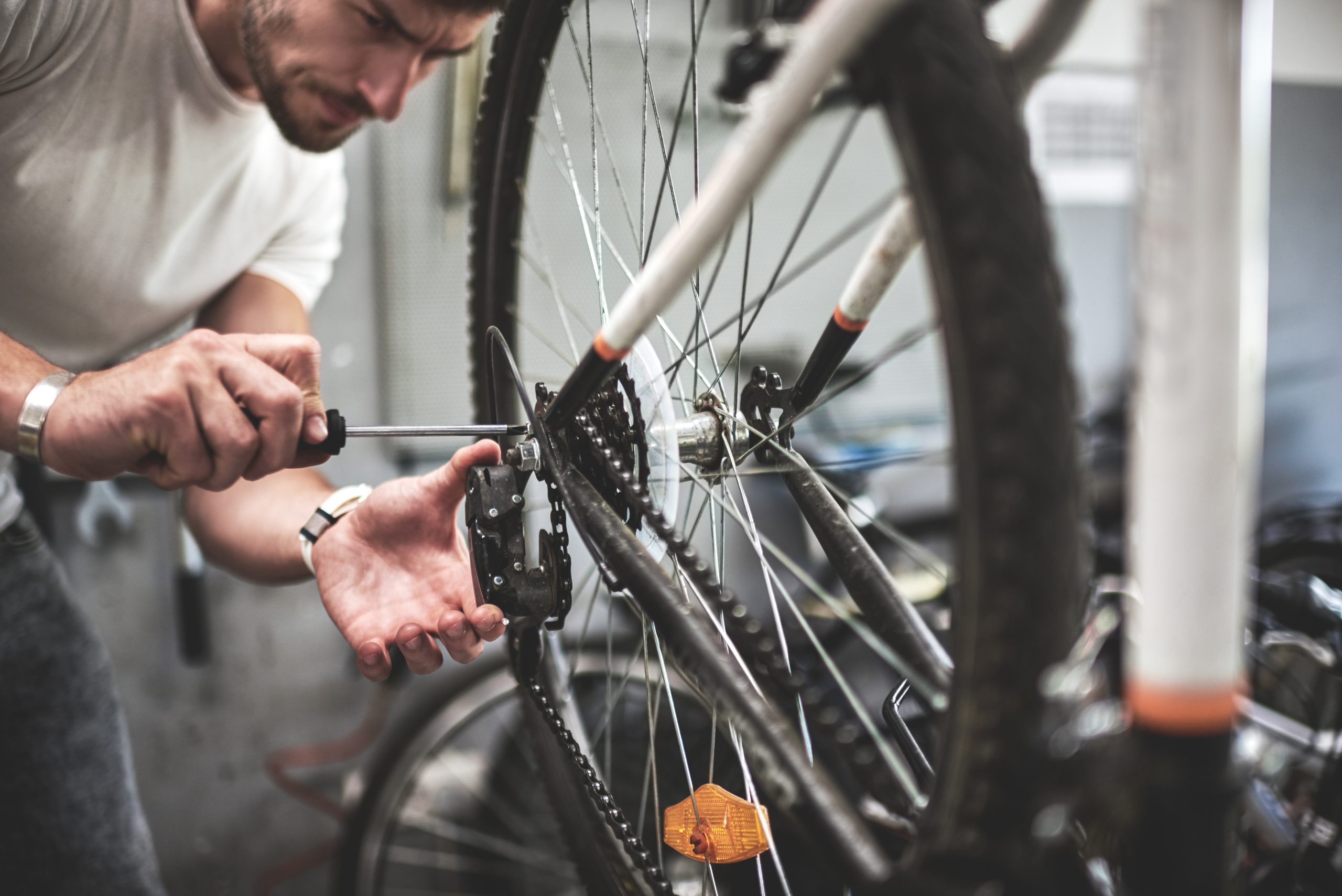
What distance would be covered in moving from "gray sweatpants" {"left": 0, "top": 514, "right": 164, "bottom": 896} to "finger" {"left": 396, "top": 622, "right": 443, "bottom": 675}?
0.44 m

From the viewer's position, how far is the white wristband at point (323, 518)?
2.27 ft

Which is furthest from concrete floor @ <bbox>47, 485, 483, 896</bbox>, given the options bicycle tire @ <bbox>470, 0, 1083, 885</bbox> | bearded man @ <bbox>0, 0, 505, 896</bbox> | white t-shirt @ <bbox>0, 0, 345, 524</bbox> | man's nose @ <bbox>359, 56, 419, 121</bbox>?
bicycle tire @ <bbox>470, 0, 1083, 885</bbox>

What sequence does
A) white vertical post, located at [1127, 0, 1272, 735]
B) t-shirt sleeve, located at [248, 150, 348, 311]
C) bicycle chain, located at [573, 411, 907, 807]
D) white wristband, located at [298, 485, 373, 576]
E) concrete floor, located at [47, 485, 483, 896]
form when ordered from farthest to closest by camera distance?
concrete floor, located at [47, 485, 483, 896] < t-shirt sleeve, located at [248, 150, 348, 311] < white wristband, located at [298, 485, 373, 576] < bicycle chain, located at [573, 411, 907, 807] < white vertical post, located at [1127, 0, 1272, 735]

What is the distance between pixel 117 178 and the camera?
2.38 ft

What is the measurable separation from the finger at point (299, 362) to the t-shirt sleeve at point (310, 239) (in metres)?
0.44

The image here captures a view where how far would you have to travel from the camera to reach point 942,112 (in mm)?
263

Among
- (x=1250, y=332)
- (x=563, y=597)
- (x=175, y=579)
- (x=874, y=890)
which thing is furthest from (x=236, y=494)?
(x=1250, y=332)

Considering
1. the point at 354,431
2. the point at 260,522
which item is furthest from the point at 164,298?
the point at 354,431

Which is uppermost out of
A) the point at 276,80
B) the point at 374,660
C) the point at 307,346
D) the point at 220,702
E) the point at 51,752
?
the point at 276,80

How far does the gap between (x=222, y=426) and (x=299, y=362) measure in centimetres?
6

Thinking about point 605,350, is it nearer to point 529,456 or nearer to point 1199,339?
point 529,456

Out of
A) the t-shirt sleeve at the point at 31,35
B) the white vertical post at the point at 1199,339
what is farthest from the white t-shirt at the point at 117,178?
the white vertical post at the point at 1199,339

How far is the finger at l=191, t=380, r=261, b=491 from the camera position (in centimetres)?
45

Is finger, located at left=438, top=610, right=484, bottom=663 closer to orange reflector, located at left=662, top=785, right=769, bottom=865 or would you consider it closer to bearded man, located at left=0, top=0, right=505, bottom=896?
bearded man, located at left=0, top=0, right=505, bottom=896
